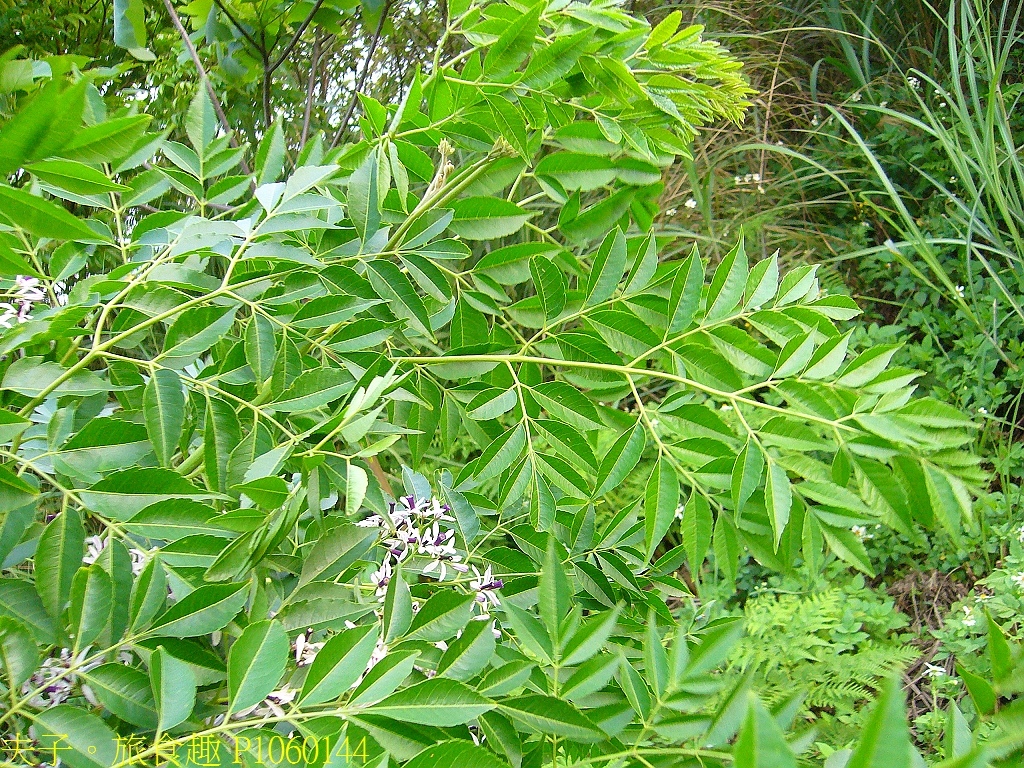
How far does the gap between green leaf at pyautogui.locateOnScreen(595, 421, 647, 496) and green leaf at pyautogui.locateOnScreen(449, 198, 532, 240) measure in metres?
0.14

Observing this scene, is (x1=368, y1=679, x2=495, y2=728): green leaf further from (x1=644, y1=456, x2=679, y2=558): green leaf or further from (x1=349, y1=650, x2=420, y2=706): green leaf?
(x1=644, y1=456, x2=679, y2=558): green leaf

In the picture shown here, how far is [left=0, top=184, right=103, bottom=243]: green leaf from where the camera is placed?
211mm

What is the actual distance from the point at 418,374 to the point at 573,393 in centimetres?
10

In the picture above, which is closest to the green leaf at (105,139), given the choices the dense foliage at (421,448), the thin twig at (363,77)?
the dense foliage at (421,448)

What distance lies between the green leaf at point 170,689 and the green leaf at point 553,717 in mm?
106

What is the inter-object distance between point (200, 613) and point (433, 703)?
10cm

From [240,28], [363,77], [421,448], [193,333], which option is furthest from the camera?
[363,77]

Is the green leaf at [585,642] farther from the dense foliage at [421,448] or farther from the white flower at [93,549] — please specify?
the white flower at [93,549]

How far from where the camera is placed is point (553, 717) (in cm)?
25

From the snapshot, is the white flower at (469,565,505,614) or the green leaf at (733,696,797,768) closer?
the green leaf at (733,696,797,768)

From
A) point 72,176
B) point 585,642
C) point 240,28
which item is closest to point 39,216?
point 72,176

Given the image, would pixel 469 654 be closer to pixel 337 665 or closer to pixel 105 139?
pixel 337 665

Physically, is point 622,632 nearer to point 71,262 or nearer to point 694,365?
point 694,365

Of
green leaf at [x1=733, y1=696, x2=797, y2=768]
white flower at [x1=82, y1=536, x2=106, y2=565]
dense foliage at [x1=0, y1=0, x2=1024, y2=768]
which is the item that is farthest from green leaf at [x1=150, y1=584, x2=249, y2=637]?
green leaf at [x1=733, y1=696, x2=797, y2=768]
